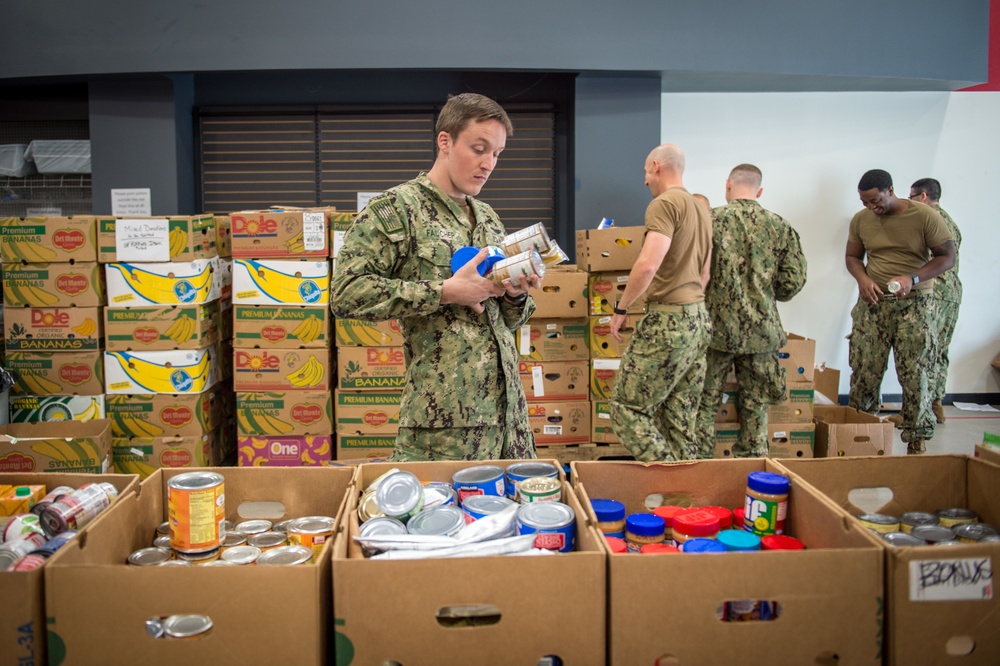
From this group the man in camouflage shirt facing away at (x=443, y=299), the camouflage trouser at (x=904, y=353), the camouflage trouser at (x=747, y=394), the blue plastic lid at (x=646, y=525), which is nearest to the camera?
the blue plastic lid at (x=646, y=525)

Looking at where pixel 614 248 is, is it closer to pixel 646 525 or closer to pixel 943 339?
pixel 943 339

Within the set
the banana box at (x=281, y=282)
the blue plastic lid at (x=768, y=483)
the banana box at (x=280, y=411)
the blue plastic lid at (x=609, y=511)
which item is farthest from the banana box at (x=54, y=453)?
the blue plastic lid at (x=768, y=483)

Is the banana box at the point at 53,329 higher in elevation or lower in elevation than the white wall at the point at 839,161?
lower

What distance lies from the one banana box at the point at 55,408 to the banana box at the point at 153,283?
600mm

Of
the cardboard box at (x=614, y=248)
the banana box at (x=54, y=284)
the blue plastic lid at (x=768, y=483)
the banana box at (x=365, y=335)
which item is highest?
the cardboard box at (x=614, y=248)

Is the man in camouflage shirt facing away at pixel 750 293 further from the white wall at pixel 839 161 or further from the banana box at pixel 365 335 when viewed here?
the white wall at pixel 839 161

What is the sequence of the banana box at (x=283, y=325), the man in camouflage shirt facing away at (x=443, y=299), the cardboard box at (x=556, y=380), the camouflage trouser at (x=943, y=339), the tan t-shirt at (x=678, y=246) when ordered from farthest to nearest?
the camouflage trouser at (x=943, y=339) → the cardboard box at (x=556, y=380) → the banana box at (x=283, y=325) → the tan t-shirt at (x=678, y=246) → the man in camouflage shirt facing away at (x=443, y=299)

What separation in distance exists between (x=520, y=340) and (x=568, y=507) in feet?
10.6

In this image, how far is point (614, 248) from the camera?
4.82 meters

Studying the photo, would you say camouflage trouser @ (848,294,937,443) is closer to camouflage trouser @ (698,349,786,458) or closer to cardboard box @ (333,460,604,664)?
camouflage trouser @ (698,349,786,458)

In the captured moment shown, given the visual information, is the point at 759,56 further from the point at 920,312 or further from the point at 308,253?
the point at 308,253

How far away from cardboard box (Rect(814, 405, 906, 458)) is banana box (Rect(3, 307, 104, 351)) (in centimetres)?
447

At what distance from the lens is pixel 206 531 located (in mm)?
1507

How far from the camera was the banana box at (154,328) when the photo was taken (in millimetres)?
4594
